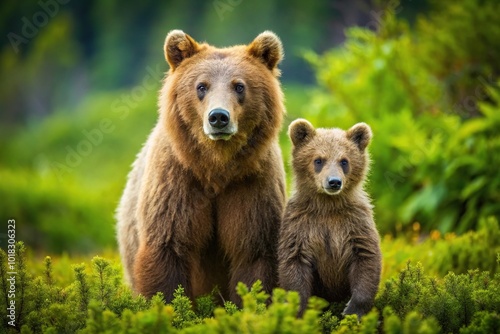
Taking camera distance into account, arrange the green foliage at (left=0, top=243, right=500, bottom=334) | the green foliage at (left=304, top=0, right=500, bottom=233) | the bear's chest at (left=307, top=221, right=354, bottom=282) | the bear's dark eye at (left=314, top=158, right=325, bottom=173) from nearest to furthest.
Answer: the green foliage at (left=0, top=243, right=500, bottom=334) < the bear's chest at (left=307, top=221, right=354, bottom=282) < the bear's dark eye at (left=314, top=158, right=325, bottom=173) < the green foliage at (left=304, top=0, right=500, bottom=233)

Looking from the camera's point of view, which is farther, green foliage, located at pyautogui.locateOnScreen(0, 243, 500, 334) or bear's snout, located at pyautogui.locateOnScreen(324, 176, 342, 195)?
bear's snout, located at pyautogui.locateOnScreen(324, 176, 342, 195)

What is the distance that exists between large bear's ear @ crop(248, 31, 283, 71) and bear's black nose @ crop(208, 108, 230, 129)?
0.99 m

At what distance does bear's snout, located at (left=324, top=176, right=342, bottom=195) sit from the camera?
5996 millimetres

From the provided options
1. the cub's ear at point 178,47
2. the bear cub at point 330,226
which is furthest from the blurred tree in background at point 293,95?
the cub's ear at point 178,47

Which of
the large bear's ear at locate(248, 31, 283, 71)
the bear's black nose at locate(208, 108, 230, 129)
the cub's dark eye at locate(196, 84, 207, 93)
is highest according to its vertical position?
the large bear's ear at locate(248, 31, 283, 71)

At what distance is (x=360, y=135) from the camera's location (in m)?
6.57

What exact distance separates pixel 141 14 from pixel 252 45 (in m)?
22.3

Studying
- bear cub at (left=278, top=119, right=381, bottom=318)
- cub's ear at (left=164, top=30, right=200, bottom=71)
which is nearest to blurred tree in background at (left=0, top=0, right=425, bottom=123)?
cub's ear at (left=164, top=30, right=200, bottom=71)

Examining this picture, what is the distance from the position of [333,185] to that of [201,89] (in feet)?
4.79

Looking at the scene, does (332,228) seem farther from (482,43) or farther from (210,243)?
(482,43)

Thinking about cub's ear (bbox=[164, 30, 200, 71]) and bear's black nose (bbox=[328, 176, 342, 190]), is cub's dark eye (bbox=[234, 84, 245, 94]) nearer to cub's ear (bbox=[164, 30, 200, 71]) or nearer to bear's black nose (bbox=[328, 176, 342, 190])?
cub's ear (bbox=[164, 30, 200, 71])

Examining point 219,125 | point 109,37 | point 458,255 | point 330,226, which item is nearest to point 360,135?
point 330,226

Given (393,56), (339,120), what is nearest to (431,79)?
(393,56)

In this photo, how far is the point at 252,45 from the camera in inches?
264
